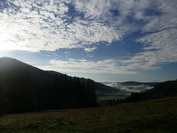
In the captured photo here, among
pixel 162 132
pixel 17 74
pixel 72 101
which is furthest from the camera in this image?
pixel 72 101

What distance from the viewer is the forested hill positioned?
6000 cm

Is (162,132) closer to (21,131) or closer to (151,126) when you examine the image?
(151,126)

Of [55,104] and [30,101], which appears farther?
[55,104]

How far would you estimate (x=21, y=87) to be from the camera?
205ft

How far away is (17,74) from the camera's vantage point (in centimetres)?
6875

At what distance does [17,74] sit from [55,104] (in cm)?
2526

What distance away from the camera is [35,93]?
8381cm

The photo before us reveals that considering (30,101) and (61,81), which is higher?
(61,81)

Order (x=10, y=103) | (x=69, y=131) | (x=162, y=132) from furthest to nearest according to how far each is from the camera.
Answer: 1. (x=10, y=103)
2. (x=69, y=131)
3. (x=162, y=132)

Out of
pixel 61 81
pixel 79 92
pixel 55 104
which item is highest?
pixel 61 81

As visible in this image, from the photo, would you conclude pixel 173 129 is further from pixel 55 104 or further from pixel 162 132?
pixel 55 104

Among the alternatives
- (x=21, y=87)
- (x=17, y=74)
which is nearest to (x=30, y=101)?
(x=21, y=87)

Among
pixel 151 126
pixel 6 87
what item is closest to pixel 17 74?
pixel 6 87

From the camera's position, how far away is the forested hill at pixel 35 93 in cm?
6000
